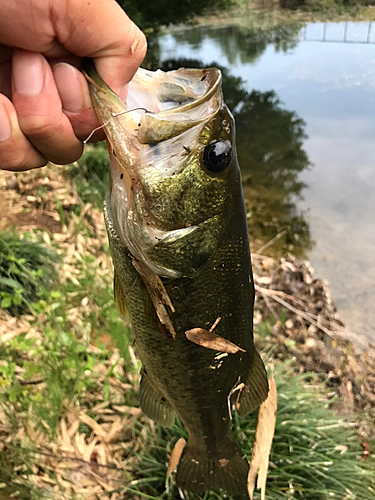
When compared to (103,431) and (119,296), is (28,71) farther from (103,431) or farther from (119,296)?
(103,431)

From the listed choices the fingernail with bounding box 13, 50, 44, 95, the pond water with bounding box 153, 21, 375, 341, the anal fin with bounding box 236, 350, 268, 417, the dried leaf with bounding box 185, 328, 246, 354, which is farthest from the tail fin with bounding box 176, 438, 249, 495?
the pond water with bounding box 153, 21, 375, 341

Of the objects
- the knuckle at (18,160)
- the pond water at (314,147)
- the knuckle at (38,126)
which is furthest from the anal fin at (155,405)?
the pond water at (314,147)

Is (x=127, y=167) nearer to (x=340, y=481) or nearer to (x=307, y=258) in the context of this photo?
(x=340, y=481)

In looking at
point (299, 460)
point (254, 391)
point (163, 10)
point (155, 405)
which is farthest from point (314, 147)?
point (163, 10)

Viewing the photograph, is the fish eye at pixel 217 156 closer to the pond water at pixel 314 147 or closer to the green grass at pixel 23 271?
the green grass at pixel 23 271

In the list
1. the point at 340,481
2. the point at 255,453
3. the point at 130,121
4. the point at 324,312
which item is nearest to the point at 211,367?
the point at 255,453
